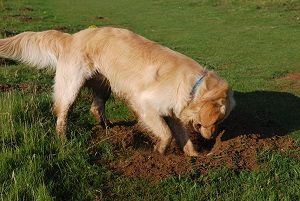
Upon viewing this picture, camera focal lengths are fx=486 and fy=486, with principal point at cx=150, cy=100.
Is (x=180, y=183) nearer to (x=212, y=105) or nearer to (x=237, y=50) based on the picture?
(x=212, y=105)

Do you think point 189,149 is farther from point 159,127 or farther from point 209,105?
point 209,105

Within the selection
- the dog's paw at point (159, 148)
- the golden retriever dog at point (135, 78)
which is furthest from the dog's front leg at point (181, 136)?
the dog's paw at point (159, 148)

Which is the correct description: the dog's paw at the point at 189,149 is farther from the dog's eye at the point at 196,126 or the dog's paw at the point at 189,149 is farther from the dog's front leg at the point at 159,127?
the dog's front leg at the point at 159,127

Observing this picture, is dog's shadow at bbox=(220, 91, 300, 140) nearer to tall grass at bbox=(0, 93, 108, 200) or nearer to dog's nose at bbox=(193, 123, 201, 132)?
dog's nose at bbox=(193, 123, 201, 132)

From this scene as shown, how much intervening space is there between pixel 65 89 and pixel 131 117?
140 centimetres

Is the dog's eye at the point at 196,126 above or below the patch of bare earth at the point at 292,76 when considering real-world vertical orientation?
above

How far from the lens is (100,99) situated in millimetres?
7625

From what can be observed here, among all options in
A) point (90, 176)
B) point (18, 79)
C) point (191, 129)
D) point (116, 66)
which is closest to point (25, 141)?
point (90, 176)

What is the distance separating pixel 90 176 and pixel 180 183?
103 centimetres

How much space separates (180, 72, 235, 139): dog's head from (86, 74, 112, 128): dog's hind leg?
1.67 m

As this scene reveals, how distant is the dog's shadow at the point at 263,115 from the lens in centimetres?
720

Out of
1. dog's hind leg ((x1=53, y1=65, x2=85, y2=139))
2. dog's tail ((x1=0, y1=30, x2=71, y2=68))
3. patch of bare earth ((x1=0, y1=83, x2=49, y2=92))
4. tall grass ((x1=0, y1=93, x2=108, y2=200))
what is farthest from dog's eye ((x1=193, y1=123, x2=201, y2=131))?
patch of bare earth ((x1=0, y1=83, x2=49, y2=92))

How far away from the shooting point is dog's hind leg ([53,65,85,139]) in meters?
6.95

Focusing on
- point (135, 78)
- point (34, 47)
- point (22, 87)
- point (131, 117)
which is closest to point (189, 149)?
point (135, 78)
